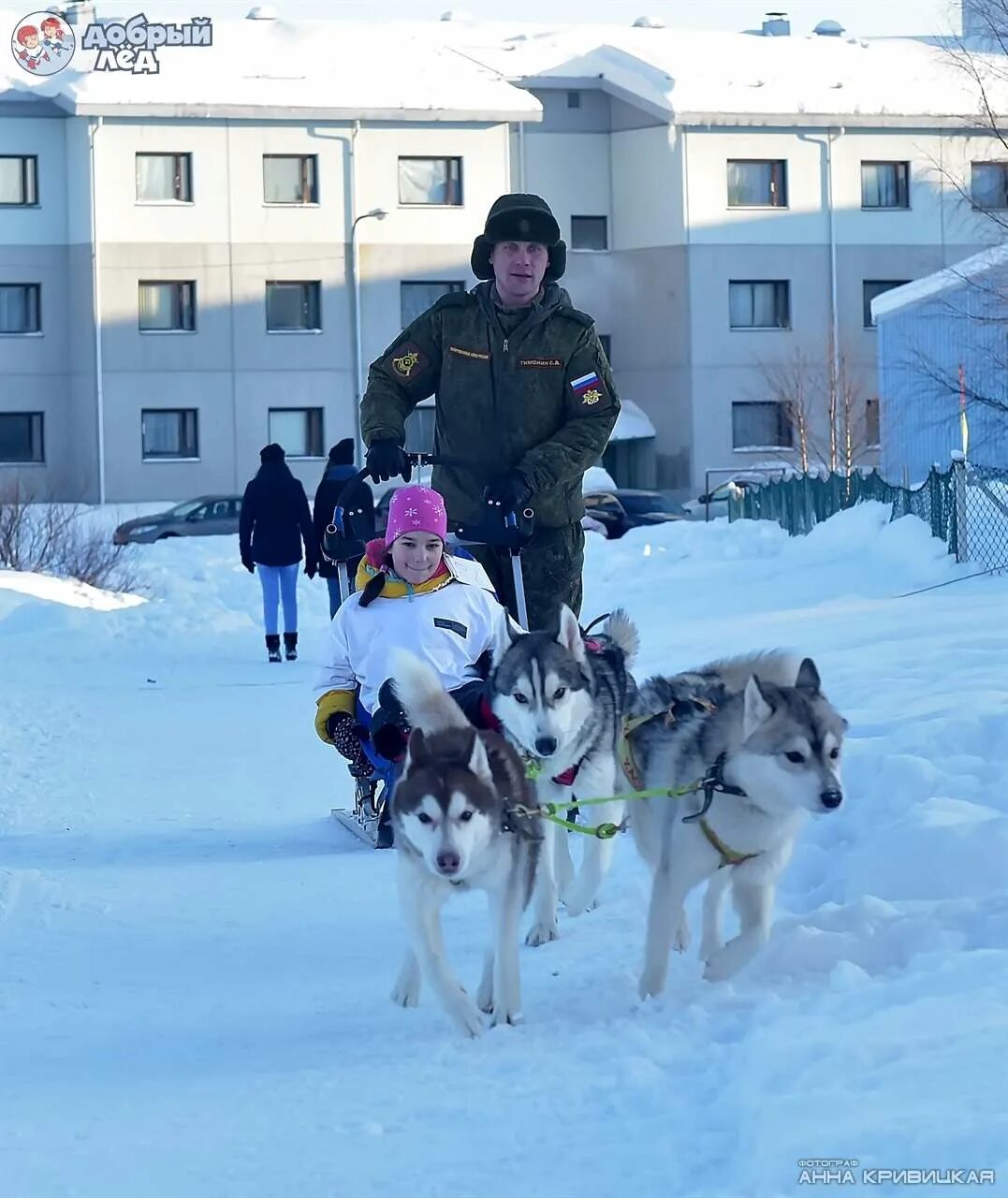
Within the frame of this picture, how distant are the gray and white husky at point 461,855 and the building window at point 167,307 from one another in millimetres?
36074

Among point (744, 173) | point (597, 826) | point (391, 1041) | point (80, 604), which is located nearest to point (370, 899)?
point (597, 826)

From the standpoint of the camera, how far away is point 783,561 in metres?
19.6

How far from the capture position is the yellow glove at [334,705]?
6.08 m

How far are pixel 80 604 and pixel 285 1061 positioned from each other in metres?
14.6

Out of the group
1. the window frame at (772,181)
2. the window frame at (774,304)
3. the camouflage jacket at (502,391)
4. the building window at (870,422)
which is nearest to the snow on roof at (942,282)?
the building window at (870,422)

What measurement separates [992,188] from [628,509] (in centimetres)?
1473

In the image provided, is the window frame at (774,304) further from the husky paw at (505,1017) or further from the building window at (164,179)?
the husky paw at (505,1017)

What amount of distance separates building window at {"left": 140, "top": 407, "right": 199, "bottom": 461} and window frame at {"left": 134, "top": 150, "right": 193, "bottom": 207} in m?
4.35

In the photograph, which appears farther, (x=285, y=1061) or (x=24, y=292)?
(x=24, y=292)

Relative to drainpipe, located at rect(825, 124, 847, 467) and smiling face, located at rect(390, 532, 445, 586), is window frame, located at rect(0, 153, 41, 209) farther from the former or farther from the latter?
smiling face, located at rect(390, 532, 445, 586)

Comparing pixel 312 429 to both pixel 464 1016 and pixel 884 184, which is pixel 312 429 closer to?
pixel 884 184

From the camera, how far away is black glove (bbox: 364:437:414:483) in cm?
607

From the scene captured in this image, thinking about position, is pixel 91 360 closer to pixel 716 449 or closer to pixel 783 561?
pixel 716 449

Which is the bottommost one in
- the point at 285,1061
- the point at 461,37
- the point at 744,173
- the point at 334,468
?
the point at 285,1061
